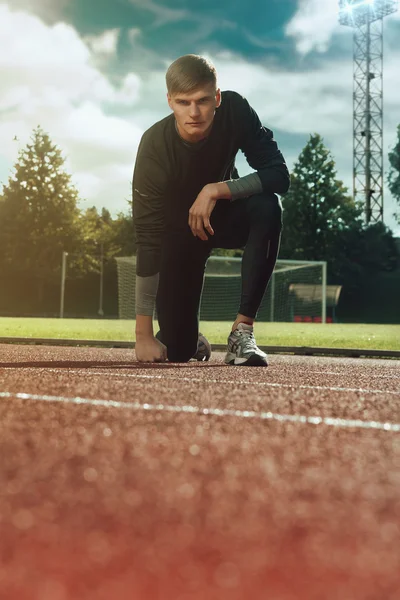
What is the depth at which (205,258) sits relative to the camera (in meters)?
5.13

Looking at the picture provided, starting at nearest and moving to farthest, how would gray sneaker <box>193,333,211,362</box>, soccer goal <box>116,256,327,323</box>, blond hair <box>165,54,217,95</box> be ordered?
blond hair <box>165,54,217,95</box> < gray sneaker <box>193,333,211,362</box> < soccer goal <box>116,256,327,323</box>

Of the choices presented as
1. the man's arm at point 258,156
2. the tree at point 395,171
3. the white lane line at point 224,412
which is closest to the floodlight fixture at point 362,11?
the tree at point 395,171

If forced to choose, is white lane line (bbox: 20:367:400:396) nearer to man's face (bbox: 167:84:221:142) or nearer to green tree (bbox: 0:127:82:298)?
man's face (bbox: 167:84:221:142)

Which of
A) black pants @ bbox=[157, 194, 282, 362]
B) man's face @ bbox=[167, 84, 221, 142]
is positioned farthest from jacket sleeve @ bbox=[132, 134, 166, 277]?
man's face @ bbox=[167, 84, 221, 142]

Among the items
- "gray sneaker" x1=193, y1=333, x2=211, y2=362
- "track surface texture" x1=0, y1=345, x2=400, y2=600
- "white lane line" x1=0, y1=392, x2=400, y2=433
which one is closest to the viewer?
"track surface texture" x1=0, y1=345, x2=400, y2=600

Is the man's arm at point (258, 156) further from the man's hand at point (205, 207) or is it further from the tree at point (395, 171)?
the tree at point (395, 171)

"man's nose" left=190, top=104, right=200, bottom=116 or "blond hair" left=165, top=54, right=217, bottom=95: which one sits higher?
"blond hair" left=165, top=54, right=217, bottom=95

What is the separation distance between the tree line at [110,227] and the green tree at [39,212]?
1.9 inches

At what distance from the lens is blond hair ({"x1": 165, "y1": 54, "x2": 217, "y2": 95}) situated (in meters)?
4.50

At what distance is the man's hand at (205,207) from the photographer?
15.0ft

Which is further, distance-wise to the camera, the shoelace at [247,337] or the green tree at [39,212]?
the green tree at [39,212]

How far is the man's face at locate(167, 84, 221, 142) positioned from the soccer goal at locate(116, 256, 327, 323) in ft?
42.9

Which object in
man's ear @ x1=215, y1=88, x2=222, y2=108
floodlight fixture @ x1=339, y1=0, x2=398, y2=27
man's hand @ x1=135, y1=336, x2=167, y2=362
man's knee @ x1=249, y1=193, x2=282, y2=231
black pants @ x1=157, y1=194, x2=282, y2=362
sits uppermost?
floodlight fixture @ x1=339, y1=0, x2=398, y2=27

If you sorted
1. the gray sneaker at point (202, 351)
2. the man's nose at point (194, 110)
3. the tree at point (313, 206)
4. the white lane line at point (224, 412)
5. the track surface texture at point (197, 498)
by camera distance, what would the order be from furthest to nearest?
the tree at point (313, 206) < the gray sneaker at point (202, 351) < the man's nose at point (194, 110) < the white lane line at point (224, 412) < the track surface texture at point (197, 498)
